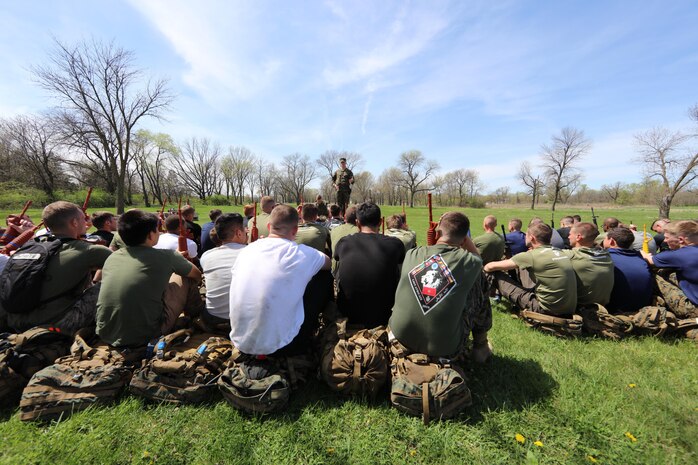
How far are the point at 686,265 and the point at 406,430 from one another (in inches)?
188

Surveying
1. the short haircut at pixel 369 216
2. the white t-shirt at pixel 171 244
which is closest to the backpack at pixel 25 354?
the white t-shirt at pixel 171 244

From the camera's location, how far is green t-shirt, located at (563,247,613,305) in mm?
4066

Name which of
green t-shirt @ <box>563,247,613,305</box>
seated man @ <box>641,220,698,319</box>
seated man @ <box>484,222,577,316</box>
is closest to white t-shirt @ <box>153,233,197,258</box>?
seated man @ <box>484,222,577,316</box>

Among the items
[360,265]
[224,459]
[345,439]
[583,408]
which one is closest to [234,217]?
[360,265]

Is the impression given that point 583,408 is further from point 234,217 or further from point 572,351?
point 234,217

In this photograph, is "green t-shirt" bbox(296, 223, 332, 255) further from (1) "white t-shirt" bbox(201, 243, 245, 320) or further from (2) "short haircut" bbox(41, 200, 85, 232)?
(2) "short haircut" bbox(41, 200, 85, 232)

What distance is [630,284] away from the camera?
4.25 metres

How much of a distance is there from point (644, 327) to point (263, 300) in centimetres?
503

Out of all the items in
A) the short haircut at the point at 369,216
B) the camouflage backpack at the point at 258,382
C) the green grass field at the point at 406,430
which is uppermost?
the short haircut at the point at 369,216

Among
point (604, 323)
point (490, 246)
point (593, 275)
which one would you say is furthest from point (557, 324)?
point (490, 246)

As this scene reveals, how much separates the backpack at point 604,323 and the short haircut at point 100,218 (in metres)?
8.41

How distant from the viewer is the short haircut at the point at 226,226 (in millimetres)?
3547

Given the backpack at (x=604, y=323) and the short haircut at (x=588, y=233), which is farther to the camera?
the short haircut at (x=588, y=233)

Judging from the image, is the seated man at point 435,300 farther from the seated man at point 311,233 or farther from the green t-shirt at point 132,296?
the seated man at point 311,233
